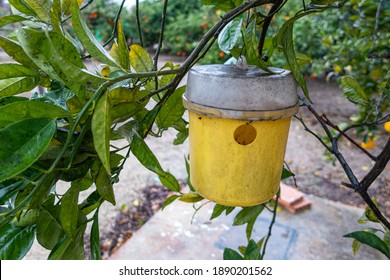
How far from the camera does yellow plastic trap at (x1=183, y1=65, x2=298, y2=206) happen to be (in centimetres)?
40

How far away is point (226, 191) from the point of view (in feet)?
1.50

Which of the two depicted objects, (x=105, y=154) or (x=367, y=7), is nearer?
(x=105, y=154)

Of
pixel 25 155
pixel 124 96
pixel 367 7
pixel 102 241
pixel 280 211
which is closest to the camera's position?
pixel 25 155

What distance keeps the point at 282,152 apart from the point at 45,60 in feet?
1.00

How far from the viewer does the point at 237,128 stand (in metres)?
0.43

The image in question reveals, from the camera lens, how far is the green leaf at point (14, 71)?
0.35 meters

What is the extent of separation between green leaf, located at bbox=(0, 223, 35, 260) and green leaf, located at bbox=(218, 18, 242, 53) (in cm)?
30

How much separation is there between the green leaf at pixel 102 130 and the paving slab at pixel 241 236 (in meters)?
1.31

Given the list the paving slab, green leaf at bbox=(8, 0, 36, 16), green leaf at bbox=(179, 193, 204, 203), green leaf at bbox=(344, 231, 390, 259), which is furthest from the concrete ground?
green leaf at bbox=(8, 0, 36, 16)

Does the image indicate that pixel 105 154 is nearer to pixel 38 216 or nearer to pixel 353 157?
pixel 38 216

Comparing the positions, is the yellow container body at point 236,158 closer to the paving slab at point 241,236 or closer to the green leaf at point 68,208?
the green leaf at point 68,208
